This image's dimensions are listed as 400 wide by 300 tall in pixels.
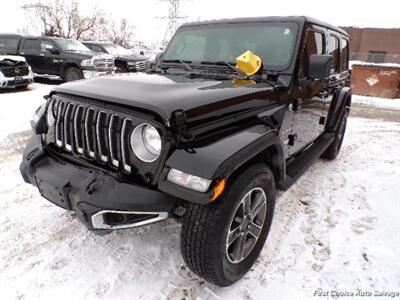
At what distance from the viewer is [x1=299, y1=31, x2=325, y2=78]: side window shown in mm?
3095

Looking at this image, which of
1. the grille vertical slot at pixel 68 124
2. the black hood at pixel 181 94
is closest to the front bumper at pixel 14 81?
the black hood at pixel 181 94

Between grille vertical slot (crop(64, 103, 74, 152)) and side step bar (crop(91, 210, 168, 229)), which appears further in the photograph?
grille vertical slot (crop(64, 103, 74, 152))

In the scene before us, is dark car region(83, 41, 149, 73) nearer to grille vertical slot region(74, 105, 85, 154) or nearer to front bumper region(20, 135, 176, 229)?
grille vertical slot region(74, 105, 85, 154)

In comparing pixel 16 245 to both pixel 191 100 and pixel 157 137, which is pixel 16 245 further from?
pixel 191 100

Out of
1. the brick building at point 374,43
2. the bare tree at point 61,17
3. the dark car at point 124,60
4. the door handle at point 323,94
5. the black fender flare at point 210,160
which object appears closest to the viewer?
the black fender flare at point 210,160

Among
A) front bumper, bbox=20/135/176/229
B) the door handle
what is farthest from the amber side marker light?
the door handle

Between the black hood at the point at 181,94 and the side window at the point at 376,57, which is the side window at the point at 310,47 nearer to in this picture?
the black hood at the point at 181,94

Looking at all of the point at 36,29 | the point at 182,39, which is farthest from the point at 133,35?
the point at 182,39

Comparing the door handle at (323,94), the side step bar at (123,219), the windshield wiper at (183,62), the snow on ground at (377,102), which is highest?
the windshield wiper at (183,62)

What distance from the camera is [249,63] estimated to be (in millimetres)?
2793

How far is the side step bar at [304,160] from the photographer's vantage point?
2932mm

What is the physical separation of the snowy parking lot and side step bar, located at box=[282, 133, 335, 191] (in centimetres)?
47

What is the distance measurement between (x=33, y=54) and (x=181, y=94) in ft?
37.1

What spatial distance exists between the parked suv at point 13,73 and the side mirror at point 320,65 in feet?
30.7
